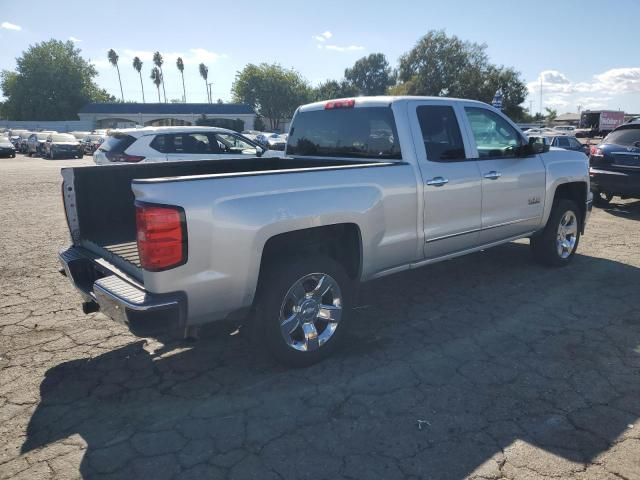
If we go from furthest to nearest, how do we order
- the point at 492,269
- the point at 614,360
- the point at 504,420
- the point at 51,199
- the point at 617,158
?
the point at 51,199
the point at 617,158
the point at 492,269
the point at 614,360
the point at 504,420

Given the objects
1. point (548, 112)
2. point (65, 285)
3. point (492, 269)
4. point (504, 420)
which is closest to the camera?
point (504, 420)

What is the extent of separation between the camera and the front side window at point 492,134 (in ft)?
15.6

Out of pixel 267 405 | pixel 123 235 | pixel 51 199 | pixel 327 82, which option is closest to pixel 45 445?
pixel 267 405

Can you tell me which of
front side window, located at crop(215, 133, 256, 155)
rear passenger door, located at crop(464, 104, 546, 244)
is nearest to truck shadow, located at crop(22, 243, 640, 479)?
rear passenger door, located at crop(464, 104, 546, 244)

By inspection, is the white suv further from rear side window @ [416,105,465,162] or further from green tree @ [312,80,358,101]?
green tree @ [312,80,358,101]

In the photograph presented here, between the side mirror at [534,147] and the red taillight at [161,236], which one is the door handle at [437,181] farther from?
the red taillight at [161,236]

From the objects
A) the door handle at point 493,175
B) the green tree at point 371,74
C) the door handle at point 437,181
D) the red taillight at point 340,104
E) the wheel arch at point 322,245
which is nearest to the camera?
the wheel arch at point 322,245

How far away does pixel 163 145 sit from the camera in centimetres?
1009

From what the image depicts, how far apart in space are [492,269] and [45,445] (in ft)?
16.2

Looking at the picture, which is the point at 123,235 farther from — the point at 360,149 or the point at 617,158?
the point at 617,158

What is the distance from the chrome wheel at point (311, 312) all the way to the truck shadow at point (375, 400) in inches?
9.1

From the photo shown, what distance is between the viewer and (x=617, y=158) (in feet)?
29.9

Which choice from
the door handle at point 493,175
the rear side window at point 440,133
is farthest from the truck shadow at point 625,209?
the rear side window at point 440,133

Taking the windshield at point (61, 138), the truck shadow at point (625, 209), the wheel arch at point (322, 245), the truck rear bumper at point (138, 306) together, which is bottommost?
the truck shadow at point (625, 209)
